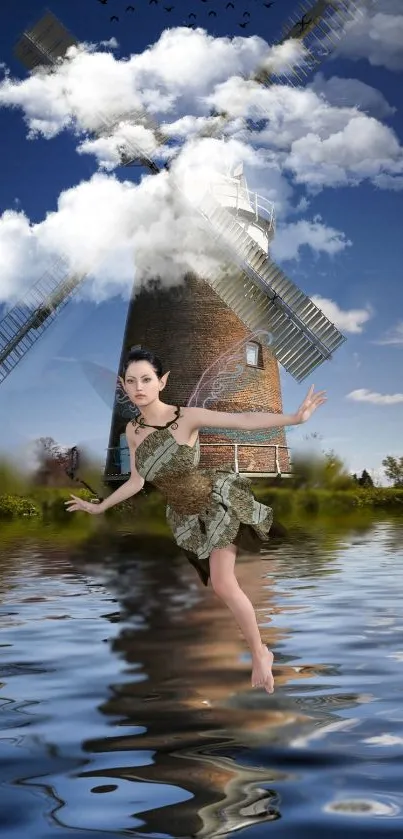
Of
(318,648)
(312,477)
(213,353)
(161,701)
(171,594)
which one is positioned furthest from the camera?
(312,477)

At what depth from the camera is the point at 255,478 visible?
2192 cm

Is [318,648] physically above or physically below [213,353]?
below

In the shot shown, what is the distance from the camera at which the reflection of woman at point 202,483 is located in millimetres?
4730

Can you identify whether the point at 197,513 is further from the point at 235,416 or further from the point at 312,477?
the point at 312,477

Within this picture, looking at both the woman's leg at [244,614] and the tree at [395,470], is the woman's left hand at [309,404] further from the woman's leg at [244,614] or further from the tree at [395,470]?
the tree at [395,470]

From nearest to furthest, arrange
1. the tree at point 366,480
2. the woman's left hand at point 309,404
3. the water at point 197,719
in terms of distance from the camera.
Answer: the water at point 197,719
the woman's left hand at point 309,404
the tree at point 366,480

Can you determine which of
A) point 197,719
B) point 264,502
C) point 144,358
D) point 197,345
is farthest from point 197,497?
point 264,502

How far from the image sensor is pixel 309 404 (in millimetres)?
4793

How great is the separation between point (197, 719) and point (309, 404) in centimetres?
152

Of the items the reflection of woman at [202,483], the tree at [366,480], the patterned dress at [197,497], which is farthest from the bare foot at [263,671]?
the tree at [366,480]

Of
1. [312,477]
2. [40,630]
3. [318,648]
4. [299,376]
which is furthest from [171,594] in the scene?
[312,477]

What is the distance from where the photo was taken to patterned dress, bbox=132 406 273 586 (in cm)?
476

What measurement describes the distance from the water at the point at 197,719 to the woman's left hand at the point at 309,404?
4.40 ft

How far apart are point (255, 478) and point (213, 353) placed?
2911 mm
